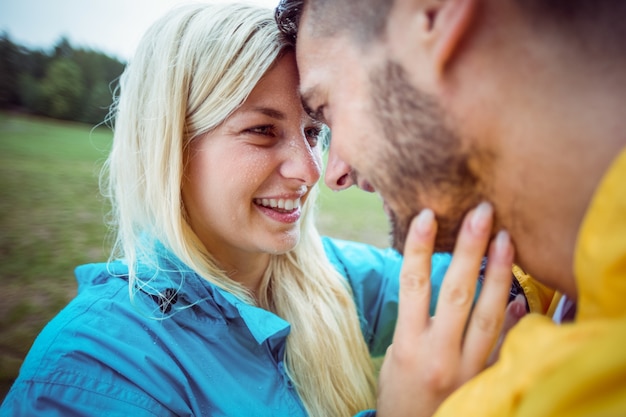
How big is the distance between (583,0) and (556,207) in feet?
1.64

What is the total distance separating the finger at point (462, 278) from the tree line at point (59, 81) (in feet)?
57.6

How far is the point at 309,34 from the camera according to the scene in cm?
142

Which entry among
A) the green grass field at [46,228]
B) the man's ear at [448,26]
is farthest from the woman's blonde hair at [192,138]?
the green grass field at [46,228]

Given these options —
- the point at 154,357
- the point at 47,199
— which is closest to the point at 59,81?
the point at 47,199

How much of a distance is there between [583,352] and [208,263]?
1.60 metres

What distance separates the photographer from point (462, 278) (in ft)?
3.65

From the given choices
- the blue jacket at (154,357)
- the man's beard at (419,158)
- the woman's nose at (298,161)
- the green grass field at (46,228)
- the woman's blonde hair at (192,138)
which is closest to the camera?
the man's beard at (419,158)

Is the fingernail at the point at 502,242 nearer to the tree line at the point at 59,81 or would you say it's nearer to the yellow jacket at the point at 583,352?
the yellow jacket at the point at 583,352

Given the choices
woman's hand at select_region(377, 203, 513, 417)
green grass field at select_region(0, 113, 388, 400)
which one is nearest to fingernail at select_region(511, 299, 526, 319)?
woman's hand at select_region(377, 203, 513, 417)

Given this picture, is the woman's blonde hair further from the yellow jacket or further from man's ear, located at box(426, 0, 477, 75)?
the yellow jacket

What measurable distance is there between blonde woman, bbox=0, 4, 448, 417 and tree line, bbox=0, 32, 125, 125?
16.2 meters

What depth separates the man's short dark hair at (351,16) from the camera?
3.60 feet

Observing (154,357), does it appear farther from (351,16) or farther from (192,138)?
(351,16)

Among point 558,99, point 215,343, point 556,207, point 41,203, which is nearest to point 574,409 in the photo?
point 556,207
